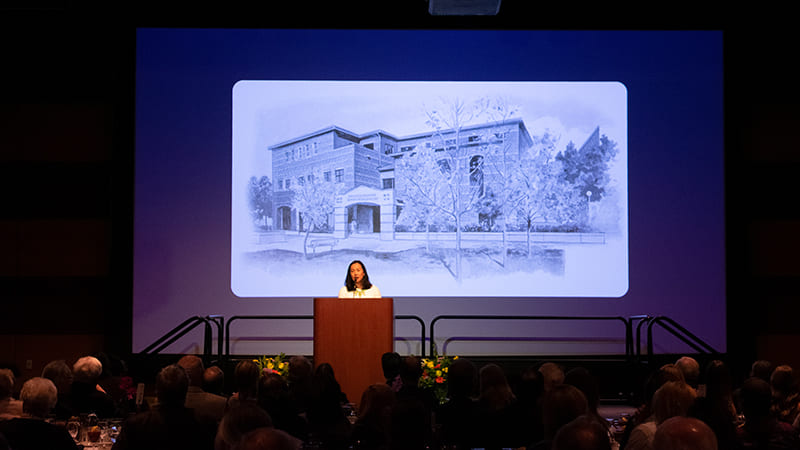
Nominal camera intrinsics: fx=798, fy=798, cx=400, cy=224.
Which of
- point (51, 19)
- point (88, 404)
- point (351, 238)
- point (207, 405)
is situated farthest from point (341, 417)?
point (51, 19)

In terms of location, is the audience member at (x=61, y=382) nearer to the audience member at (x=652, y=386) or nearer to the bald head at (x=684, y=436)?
the audience member at (x=652, y=386)

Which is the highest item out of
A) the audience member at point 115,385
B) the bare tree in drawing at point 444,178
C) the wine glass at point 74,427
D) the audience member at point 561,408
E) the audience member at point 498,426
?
the bare tree in drawing at point 444,178

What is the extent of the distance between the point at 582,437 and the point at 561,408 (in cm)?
75

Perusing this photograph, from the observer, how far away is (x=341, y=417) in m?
3.79

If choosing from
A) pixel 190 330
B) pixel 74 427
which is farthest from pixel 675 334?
pixel 74 427

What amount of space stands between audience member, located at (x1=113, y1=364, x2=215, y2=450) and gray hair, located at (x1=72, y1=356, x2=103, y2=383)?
172 centimetres

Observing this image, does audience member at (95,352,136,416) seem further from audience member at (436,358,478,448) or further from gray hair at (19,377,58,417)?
audience member at (436,358,478,448)

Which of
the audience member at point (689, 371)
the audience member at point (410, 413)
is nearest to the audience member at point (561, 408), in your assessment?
the audience member at point (410, 413)

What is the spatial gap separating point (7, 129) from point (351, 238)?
443 cm

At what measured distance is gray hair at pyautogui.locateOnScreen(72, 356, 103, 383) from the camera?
496 cm

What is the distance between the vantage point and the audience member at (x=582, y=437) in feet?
7.26

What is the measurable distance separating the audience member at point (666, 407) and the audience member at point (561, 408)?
1.78 feet

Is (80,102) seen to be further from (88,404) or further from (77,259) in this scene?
(88,404)

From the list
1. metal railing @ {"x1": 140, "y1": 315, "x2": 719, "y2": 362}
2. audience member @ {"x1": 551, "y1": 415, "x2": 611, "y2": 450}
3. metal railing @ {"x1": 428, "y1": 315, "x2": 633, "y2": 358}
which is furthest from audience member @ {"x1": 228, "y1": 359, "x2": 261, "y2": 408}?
metal railing @ {"x1": 428, "y1": 315, "x2": 633, "y2": 358}
